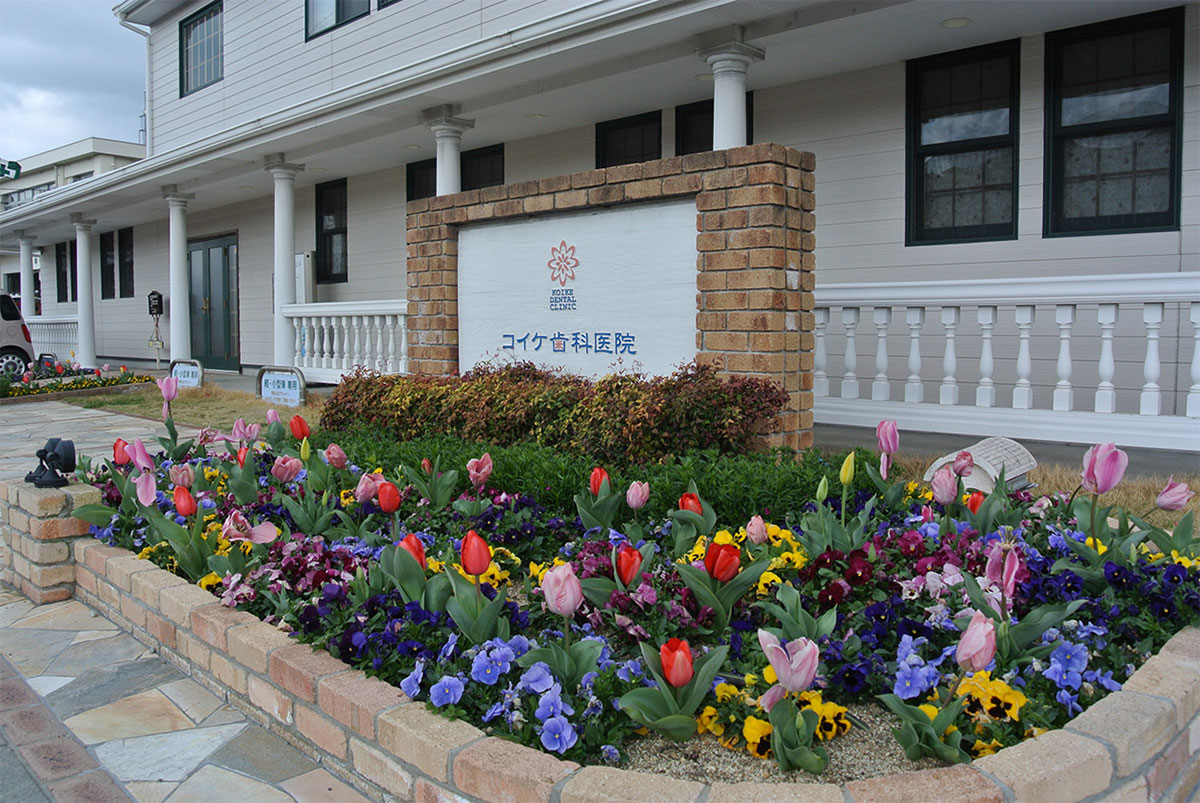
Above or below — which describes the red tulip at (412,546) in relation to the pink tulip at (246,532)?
above

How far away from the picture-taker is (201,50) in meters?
15.6

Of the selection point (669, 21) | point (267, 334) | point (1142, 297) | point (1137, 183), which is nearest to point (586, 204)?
point (669, 21)

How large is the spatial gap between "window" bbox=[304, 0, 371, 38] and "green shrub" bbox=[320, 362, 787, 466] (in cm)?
806

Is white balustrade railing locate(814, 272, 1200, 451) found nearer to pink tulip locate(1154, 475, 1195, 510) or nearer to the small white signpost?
pink tulip locate(1154, 475, 1195, 510)

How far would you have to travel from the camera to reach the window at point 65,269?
899 inches

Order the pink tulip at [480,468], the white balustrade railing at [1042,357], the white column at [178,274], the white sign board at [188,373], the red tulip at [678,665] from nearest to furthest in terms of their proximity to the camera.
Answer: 1. the red tulip at [678,665]
2. the pink tulip at [480,468]
3. the white balustrade railing at [1042,357]
4. the white sign board at [188,373]
5. the white column at [178,274]

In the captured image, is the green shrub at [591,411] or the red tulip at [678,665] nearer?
the red tulip at [678,665]

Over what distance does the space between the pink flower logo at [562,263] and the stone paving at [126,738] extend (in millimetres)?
3188

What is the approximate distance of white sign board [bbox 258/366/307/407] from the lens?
10.4m

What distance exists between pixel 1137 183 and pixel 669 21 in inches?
146

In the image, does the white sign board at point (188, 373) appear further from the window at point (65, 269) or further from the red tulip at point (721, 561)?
the window at point (65, 269)

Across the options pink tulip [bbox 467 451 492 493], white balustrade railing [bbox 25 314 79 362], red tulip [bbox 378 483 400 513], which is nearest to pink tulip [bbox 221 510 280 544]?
red tulip [bbox 378 483 400 513]

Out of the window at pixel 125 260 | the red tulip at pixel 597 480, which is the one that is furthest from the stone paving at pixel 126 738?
the window at pixel 125 260

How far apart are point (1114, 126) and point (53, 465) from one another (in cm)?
731
